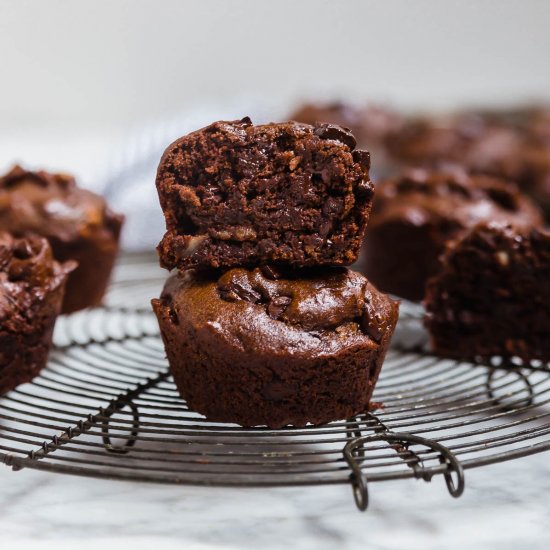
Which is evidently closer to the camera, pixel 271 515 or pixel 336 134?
pixel 271 515

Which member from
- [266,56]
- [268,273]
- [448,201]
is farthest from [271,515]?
[266,56]

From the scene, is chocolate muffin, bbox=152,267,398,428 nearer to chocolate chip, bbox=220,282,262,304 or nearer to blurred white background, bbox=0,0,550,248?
chocolate chip, bbox=220,282,262,304

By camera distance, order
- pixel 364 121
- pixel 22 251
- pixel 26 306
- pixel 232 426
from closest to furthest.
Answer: pixel 232 426 → pixel 26 306 → pixel 22 251 → pixel 364 121

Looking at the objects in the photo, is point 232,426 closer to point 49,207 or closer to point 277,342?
point 277,342


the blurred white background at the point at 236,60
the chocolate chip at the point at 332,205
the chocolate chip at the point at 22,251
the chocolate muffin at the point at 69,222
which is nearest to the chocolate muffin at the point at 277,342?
the chocolate chip at the point at 332,205

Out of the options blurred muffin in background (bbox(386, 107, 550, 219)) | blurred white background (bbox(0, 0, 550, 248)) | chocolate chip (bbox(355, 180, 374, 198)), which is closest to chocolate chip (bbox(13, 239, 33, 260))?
chocolate chip (bbox(355, 180, 374, 198))

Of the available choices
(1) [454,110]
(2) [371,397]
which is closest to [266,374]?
(2) [371,397]

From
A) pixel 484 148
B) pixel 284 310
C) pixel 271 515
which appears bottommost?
pixel 484 148

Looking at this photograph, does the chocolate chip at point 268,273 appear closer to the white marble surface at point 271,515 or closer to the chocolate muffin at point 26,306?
the white marble surface at point 271,515
